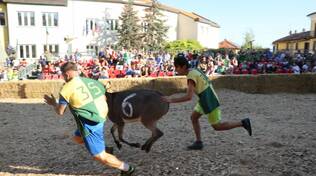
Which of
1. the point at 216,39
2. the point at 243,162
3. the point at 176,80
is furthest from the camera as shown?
the point at 216,39

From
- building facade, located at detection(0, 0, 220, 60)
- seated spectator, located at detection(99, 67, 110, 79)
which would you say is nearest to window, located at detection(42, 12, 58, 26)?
building facade, located at detection(0, 0, 220, 60)

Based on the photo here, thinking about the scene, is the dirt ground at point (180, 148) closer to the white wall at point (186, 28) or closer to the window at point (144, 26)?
the window at point (144, 26)

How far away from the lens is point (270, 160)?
610 cm

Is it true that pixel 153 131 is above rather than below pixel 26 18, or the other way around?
below

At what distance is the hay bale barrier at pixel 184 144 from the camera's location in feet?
19.3

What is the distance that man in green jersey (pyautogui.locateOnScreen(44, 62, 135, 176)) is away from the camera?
4.73 meters

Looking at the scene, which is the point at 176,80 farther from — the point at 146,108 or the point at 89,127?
the point at 89,127

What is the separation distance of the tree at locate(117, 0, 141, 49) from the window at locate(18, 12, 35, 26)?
35.4ft

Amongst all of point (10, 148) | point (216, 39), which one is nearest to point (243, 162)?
point (10, 148)

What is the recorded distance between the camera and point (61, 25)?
4128 centimetres

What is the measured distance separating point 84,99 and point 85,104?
7cm

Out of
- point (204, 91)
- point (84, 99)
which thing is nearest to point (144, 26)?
point (204, 91)

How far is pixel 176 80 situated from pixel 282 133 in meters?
7.23

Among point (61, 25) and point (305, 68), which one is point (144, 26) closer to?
point (61, 25)
